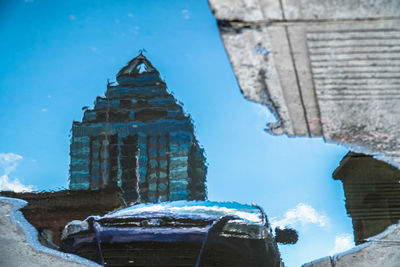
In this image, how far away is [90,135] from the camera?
4.17m

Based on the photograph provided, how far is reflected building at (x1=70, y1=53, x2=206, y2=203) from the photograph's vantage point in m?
3.92

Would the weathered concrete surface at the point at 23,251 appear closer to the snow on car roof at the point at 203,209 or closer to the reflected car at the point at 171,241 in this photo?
the reflected car at the point at 171,241

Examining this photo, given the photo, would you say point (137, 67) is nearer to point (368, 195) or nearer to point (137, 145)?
point (137, 145)

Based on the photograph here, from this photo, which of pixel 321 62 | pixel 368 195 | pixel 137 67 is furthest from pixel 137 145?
pixel 321 62

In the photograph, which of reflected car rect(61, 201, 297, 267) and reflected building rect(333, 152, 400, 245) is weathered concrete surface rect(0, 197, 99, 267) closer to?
reflected car rect(61, 201, 297, 267)

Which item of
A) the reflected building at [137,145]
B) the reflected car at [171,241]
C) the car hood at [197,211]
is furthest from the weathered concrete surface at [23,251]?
the reflected building at [137,145]

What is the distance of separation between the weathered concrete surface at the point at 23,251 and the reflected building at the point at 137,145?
119 cm

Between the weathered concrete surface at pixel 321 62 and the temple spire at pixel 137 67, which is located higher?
the temple spire at pixel 137 67

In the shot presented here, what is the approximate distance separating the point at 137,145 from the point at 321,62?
3.07 m

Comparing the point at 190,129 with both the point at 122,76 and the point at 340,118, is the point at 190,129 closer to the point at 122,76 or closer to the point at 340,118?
the point at 122,76

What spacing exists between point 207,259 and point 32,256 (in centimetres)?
124

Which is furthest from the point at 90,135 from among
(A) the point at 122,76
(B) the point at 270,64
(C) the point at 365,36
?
(C) the point at 365,36

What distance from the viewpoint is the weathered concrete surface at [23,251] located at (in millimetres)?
2576

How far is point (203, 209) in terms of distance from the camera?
9.99 ft
